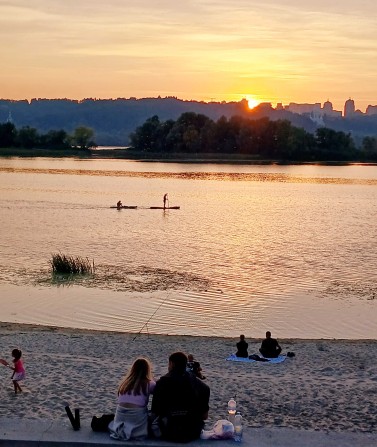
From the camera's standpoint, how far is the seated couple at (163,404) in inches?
365

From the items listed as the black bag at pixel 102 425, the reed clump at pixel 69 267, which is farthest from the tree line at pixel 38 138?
the black bag at pixel 102 425

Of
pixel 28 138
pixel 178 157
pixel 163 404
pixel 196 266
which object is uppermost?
pixel 28 138

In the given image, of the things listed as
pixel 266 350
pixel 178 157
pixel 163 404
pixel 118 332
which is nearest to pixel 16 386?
→ pixel 163 404

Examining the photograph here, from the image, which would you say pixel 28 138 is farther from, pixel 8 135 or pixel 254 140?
pixel 254 140

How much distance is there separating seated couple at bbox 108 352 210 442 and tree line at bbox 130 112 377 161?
143928 mm

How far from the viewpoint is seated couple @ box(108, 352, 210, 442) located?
9281mm

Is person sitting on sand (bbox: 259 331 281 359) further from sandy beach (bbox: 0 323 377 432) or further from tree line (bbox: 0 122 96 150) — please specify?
tree line (bbox: 0 122 96 150)

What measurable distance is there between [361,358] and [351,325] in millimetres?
6519

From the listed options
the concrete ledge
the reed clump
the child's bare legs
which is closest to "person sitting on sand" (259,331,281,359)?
the concrete ledge

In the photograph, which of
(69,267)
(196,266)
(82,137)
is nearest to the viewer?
(69,267)

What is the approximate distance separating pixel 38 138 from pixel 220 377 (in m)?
159

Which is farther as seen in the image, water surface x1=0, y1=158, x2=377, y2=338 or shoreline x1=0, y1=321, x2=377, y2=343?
water surface x1=0, y1=158, x2=377, y2=338

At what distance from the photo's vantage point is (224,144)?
6348 inches

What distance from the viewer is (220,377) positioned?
1378 centimetres
